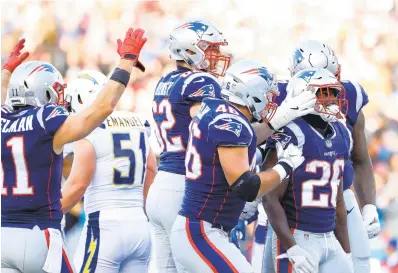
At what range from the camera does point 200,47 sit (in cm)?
477

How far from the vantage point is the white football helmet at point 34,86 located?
13.1ft

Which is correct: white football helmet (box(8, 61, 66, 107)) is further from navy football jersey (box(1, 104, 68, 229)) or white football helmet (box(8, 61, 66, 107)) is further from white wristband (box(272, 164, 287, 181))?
white wristband (box(272, 164, 287, 181))

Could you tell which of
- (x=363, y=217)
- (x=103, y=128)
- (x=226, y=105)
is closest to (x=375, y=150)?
(x=363, y=217)

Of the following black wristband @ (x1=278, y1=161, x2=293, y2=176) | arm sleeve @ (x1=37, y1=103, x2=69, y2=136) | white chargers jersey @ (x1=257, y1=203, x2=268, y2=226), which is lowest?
white chargers jersey @ (x1=257, y1=203, x2=268, y2=226)

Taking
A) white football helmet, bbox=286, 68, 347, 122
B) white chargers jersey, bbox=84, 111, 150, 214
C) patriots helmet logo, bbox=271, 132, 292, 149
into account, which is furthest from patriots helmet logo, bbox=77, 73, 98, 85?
patriots helmet logo, bbox=271, 132, 292, 149

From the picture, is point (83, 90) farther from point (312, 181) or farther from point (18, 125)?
point (312, 181)

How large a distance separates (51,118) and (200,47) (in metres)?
1.28

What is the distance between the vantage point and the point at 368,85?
9570mm

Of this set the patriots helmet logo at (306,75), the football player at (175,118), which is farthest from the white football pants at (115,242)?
the patriots helmet logo at (306,75)

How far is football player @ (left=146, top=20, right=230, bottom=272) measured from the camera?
14.8 ft

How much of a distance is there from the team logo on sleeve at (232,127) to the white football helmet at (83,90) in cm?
148

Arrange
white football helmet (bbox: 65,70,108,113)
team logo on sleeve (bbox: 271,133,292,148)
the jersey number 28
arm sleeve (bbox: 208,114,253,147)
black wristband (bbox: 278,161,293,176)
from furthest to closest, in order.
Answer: white football helmet (bbox: 65,70,108,113)
the jersey number 28
team logo on sleeve (bbox: 271,133,292,148)
black wristband (bbox: 278,161,293,176)
arm sleeve (bbox: 208,114,253,147)

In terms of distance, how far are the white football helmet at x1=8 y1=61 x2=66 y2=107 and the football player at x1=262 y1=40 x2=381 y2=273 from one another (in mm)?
1571

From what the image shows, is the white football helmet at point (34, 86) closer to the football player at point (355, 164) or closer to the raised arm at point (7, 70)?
the raised arm at point (7, 70)
